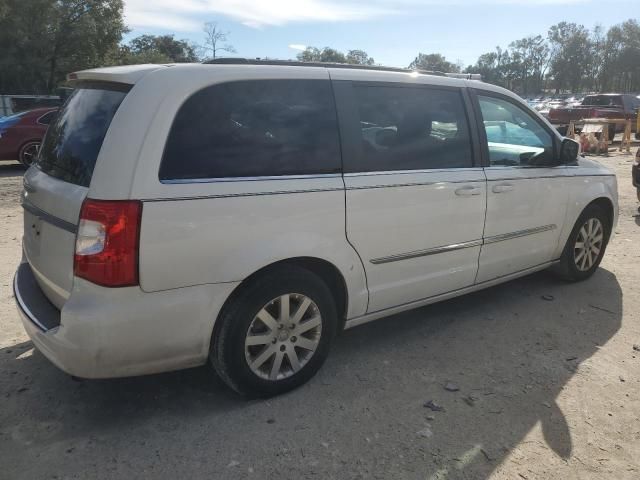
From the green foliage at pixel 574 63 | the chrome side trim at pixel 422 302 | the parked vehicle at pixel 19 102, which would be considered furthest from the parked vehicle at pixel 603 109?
the green foliage at pixel 574 63

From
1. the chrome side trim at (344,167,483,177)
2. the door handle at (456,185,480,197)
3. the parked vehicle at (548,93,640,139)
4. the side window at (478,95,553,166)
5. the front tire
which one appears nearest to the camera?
the front tire

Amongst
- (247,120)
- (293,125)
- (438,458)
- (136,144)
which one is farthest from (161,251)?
(438,458)

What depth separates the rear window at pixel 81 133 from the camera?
2678 millimetres

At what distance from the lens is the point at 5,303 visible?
14.3 ft

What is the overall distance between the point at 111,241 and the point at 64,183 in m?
0.55

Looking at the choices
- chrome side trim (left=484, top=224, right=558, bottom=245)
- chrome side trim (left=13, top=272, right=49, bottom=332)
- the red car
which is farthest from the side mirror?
the red car

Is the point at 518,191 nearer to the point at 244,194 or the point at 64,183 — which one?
the point at 244,194

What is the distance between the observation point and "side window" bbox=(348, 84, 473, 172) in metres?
3.31

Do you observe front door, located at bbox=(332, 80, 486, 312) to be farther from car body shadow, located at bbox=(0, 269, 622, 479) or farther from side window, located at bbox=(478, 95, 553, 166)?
car body shadow, located at bbox=(0, 269, 622, 479)

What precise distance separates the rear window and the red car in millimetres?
9846

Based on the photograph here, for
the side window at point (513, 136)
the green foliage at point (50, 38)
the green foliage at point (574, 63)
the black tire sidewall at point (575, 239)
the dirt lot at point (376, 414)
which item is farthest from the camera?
the green foliage at point (574, 63)

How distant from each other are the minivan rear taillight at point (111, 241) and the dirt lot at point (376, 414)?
0.88 meters

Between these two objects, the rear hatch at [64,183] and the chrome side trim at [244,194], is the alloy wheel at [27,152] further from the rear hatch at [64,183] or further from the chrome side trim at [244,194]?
the chrome side trim at [244,194]

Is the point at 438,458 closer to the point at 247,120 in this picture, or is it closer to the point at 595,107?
the point at 247,120
